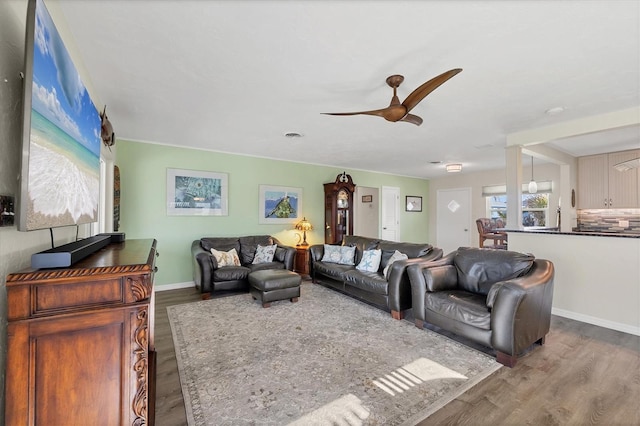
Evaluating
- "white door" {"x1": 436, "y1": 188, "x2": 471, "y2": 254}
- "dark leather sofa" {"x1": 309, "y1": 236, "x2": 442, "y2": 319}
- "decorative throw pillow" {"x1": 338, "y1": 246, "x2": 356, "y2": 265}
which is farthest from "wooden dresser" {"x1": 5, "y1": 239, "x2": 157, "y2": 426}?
"white door" {"x1": 436, "y1": 188, "x2": 471, "y2": 254}

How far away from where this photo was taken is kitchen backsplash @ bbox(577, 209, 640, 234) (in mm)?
5016

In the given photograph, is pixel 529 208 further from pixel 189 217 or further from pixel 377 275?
pixel 189 217

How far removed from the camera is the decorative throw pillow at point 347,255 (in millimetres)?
4598

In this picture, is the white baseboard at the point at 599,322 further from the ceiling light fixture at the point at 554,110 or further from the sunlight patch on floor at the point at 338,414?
the sunlight patch on floor at the point at 338,414

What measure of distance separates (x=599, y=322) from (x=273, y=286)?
151 inches

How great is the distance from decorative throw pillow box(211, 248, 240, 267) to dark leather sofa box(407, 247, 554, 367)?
275 centimetres

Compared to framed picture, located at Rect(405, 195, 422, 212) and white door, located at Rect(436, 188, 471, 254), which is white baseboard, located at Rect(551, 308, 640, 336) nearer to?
white door, located at Rect(436, 188, 471, 254)

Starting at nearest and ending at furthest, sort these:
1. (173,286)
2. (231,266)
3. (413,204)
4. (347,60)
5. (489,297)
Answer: (347,60) → (489,297) → (231,266) → (173,286) → (413,204)

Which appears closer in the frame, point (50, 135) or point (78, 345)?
point (78, 345)

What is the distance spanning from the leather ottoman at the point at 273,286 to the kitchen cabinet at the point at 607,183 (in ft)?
19.1

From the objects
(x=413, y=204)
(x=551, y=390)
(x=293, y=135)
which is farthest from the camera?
(x=413, y=204)

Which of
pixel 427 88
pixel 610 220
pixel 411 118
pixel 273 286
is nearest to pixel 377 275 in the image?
pixel 273 286

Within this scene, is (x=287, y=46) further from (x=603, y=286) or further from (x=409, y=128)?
(x=603, y=286)

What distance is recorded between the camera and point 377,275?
3.81m
